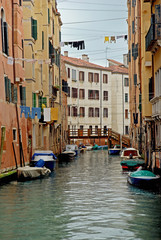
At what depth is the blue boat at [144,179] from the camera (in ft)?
64.8

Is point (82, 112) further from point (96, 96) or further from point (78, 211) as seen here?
point (78, 211)

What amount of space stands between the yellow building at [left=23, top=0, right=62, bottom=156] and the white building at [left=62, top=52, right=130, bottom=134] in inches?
703

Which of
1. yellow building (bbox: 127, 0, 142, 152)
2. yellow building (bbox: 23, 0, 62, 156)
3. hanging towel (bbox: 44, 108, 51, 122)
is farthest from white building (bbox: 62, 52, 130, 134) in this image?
hanging towel (bbox: 44, 108, 51, 122)

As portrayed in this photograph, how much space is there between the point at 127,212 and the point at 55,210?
7.73 ft

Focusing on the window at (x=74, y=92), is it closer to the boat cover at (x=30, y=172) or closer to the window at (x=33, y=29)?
the window at (x=33, y=29)

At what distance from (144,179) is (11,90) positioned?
10463 millimetres

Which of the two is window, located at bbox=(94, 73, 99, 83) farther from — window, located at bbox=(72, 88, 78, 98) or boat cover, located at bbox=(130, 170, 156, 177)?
boat cover, located at bbox=(130, 170, 156, 177)

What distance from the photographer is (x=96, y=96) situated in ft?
231

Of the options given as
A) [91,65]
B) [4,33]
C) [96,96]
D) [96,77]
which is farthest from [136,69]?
[91,65]

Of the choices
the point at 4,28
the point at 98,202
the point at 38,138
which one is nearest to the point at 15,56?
the point at 4,28

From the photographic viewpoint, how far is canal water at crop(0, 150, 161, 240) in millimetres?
11938

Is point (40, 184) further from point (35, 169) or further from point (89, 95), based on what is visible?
point (89, 95)

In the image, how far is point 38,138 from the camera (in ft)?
120

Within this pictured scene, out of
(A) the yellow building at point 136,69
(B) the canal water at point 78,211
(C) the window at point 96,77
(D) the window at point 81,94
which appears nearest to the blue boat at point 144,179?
Answer: (B) the canal water at point 78,211
